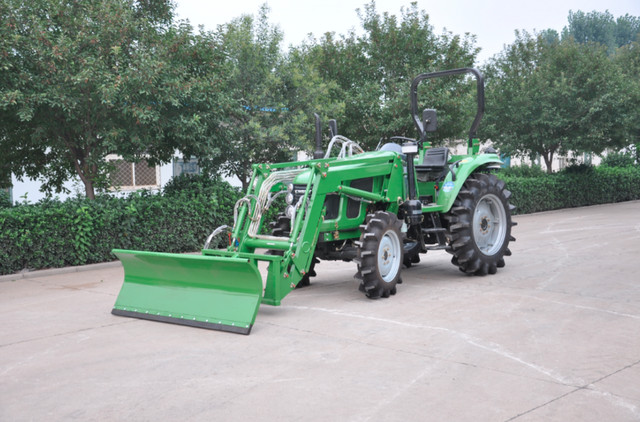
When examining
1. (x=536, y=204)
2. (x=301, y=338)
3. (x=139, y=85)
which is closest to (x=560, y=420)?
(x=301, y=338)

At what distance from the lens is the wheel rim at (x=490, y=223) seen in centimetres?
980

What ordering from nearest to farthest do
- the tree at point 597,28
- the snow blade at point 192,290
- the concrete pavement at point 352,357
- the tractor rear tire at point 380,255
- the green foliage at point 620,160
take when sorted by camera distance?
the concrete pavement at point 352,357, the snow blade at point 192,290, the tractor rear tire at point 380,255, the green foliage at point 620,160, the tree at point 597,28

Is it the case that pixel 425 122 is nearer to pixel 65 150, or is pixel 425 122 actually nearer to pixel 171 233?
pixel 171 233

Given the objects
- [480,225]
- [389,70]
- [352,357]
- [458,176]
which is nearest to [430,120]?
[458,176]

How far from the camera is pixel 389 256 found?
820cm

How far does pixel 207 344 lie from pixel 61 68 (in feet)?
22.6

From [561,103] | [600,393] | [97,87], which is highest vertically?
[561,103]

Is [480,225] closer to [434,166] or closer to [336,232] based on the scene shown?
[434,166]

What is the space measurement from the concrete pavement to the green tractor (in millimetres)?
305

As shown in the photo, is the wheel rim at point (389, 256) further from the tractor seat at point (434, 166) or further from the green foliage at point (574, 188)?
the green foliage at point (574, 188)

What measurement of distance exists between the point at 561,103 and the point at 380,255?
1774 centimetres

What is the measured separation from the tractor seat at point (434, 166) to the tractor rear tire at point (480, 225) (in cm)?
42

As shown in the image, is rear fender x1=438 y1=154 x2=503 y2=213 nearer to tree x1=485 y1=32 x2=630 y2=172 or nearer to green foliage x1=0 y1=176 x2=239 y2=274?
green foliage x1=0 y1=176 x2=239 y2=274

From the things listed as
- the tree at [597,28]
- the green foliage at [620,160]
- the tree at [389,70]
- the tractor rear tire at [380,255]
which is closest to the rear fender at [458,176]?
the tractor rear tire at [380,255]
